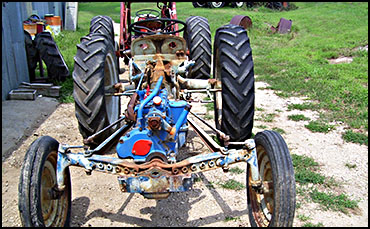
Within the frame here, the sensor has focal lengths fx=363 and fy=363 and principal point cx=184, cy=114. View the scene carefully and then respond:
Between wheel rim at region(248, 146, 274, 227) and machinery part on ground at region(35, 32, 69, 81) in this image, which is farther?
machinery part on ground at region(35, 32, 69, 81)

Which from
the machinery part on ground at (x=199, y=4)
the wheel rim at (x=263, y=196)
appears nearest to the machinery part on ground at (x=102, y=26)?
the wheel rim at (x=263, y=196)

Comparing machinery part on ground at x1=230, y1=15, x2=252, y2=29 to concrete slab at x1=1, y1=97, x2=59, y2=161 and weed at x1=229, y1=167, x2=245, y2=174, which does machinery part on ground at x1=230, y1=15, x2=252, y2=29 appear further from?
weed at x1=229, y1=167, x2=245, y2=174

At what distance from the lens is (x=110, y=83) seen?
204 inches

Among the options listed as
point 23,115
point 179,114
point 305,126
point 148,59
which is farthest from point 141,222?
point 23,115

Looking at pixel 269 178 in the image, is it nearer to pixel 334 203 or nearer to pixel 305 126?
pixel 334 203

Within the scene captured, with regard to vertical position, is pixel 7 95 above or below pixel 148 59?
below

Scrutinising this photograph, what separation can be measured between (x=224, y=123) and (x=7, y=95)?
4.89m

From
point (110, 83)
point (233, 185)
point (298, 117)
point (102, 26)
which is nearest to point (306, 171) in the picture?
point (233, 185)

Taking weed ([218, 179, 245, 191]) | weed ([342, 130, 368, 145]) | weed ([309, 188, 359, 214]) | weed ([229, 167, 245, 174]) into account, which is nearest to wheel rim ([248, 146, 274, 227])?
weed ([218, 179, 245, 191])

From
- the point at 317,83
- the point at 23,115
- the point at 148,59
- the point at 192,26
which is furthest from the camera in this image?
the point at 317,83

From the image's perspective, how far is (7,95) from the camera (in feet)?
23.6

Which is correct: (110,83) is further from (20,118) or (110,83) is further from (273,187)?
(273,187)

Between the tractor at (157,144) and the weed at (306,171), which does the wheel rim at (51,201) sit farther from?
the weed at (306,171)

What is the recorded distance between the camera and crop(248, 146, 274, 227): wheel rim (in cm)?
301
